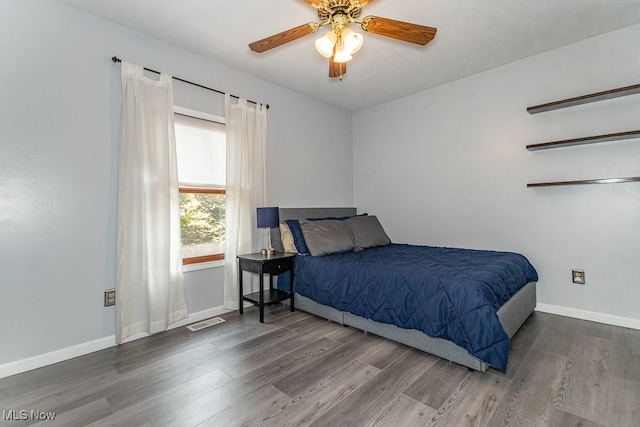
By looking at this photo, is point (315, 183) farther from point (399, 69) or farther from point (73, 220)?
point (73, 220)

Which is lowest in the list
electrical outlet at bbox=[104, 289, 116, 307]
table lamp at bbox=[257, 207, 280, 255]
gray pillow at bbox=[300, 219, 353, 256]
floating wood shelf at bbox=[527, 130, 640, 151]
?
electrical outlet at bbox=[104, 289, 116, 307]

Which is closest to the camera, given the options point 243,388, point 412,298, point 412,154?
point 243,388

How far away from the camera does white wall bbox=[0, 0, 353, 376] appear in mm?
2025

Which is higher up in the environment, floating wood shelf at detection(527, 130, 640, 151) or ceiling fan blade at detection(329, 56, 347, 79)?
ceiling fan blade at detection(329, 56, 347, 79)

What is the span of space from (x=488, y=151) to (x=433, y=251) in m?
1.34

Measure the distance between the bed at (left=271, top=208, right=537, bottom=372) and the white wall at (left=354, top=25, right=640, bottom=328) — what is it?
44 cm

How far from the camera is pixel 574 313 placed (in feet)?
9.55

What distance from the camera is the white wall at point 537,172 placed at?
2691mm

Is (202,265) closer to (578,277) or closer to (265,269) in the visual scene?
(265,269)

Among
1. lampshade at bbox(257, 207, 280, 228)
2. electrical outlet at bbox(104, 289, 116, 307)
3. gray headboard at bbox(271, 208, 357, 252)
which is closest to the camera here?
electrical outlet at bbox(104, 289, 116, 307)

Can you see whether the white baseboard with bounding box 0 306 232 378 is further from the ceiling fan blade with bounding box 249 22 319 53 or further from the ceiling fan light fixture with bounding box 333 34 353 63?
the ceiling fan light fixture with bounding box 333 34 353 63

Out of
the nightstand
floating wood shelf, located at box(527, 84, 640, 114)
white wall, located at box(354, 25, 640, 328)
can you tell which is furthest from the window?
floating wood shelf, located at box(527, 84, 640, 114)

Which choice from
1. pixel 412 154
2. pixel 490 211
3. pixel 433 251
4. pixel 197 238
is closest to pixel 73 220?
pixel 197 238

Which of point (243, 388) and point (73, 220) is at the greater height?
point (73, 220)
